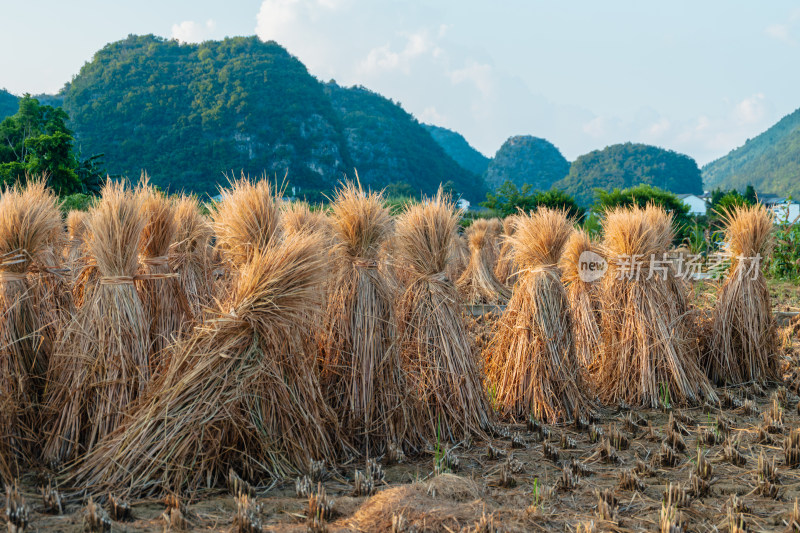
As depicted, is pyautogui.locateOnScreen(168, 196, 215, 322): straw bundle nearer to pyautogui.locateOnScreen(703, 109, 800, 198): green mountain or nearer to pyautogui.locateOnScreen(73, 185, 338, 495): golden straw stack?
pyautogui.locateOnScreen(73, 185, 338, 495): golden straw stack

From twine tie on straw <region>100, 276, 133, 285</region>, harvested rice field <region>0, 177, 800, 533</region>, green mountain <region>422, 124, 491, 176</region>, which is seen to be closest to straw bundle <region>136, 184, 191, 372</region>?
harvested rice field <region>0, 177, 800, 533</region>

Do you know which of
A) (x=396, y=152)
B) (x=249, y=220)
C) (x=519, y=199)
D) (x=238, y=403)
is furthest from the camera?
(x=396, y=152)

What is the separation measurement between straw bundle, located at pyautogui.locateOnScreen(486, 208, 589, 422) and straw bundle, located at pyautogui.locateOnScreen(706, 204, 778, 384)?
71.7 inches

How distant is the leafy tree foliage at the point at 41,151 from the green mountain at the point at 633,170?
48983 mm

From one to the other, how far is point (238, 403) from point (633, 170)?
66.6 meters

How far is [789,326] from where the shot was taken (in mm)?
7527

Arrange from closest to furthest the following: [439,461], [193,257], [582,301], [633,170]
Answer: [439,461]
[193,257]
[582,301]
[633,170]

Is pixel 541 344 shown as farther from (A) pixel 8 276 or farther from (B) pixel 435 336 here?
(A) pixel 8 276

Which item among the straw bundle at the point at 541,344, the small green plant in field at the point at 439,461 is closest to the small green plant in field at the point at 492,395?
Result: the straw bundle at the point at 541,344

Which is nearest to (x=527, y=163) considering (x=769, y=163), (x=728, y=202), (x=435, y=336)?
(x=769, y=163)

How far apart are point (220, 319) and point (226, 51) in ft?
204

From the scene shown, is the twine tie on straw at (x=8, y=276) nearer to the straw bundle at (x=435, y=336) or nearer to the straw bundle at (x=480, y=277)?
the straw bundle at (x=435, y=336)

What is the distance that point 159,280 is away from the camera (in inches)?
153

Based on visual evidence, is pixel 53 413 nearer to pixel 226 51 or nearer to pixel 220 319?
pixel 220 319
